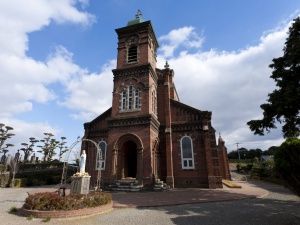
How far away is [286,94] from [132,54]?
16780 millimetres

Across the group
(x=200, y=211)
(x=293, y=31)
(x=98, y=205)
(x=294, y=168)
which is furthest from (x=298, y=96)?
(x=98, y=205)

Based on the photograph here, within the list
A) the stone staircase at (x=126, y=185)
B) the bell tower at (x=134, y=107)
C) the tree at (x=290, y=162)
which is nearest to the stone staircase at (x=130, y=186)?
the stone staircase at (x=126, y=185)

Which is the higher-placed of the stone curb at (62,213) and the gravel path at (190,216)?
the stone curb at (62,213)

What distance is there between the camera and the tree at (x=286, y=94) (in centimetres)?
1186

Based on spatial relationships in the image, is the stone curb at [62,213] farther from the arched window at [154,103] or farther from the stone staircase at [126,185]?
the arched window at [154,103]

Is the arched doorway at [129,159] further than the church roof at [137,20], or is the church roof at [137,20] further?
the church roof at [137,20]

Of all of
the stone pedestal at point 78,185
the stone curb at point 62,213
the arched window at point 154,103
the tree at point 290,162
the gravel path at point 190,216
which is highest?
the arched window at point 154,103

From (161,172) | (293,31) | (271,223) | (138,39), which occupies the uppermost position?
(138,39)

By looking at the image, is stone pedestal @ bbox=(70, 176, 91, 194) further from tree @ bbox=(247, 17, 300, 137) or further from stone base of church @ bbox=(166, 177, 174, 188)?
tree @ bbox=(247, 17, 300, 137)

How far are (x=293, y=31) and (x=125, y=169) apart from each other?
61.0 feet

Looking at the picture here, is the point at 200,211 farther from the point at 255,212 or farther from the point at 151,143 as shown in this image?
the point at 151,143

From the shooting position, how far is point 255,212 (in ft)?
30.5

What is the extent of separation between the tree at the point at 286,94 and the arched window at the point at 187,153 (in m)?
7.94

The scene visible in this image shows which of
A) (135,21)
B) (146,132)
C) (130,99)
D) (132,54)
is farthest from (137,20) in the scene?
(146,132)
